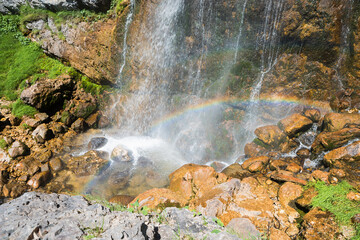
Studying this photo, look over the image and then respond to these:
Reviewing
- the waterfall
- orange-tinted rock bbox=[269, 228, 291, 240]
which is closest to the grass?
orange-tinted rock bbox=[269, 228, 291, 240]

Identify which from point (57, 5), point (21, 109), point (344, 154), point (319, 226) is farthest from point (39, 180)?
point (344, 154)

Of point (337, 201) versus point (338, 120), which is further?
point (338, 120)

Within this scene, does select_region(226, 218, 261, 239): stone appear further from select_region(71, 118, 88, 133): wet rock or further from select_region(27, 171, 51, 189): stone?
select_region(71, 118, 88, 133): wet rock

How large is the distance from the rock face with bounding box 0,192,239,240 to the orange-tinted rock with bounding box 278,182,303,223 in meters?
3.54

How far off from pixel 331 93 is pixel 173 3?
755 cm

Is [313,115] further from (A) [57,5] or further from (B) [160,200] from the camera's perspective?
(A) [57,5]

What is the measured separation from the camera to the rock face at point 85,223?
221 centimetres

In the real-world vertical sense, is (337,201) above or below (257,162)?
above

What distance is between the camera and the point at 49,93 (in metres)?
10.1

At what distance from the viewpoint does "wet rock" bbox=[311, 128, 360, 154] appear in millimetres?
6844

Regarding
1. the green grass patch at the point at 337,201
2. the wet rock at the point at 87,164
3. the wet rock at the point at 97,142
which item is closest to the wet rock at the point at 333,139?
the green grass patch at the point at 337,201

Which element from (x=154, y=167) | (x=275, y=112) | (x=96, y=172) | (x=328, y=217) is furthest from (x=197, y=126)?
(x=328, y=217)

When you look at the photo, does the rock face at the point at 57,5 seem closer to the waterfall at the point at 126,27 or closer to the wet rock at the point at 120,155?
the waterfall at the point at 126,27

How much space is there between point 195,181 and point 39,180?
6.04 meters
